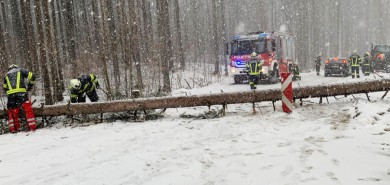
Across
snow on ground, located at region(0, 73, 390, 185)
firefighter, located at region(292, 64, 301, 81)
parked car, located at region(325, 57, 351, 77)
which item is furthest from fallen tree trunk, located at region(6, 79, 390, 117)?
parked car, located at region(325, 57, 351, 77)

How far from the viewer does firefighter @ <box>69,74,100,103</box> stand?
9.38 m

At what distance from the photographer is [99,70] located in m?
17.3

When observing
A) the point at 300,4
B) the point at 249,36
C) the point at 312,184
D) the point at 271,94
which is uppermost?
the point at 300,4

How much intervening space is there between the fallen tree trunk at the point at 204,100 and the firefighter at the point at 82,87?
114cm

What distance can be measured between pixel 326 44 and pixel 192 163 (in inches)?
2025

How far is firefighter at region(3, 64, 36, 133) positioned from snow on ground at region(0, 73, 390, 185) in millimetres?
388

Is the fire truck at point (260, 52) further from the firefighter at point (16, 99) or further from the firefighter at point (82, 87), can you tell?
the firefighter at point (16, 99)

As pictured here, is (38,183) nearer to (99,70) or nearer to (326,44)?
(99,70)

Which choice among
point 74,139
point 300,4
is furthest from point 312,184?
point 300,4

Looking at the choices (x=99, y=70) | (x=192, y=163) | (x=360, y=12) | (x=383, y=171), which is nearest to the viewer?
(x=383, y=171)

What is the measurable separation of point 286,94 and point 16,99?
6.55m

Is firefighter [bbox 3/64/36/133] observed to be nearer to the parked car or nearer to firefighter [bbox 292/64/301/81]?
firefighter [bbox 292/64/301/81]

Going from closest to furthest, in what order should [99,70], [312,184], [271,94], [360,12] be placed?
1. [312,184]
2. [271,94]
3. [99,70]
4. [360,12]

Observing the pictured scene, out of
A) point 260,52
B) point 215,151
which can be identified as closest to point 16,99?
point 215,151
